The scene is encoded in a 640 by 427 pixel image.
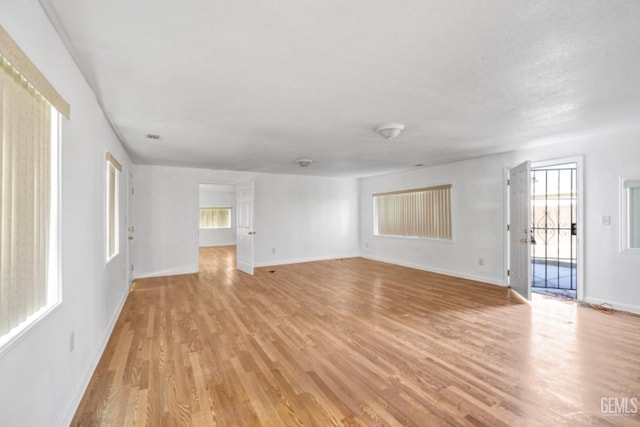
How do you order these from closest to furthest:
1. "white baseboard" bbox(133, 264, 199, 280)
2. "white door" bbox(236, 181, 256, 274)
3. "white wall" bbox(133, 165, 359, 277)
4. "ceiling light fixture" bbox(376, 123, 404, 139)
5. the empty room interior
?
the empty room interior, "ceiling light fixture" bbox(376, 123, 404, 139), "white baseboard" bbox(133, 264, 199, 280), "white wall" bbox(133, 165, 359, 277), "white door" bbox(236, 181, 256, 274)

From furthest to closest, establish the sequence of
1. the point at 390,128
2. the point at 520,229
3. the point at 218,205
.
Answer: the point at 218,205, the point at 520,229, the point at 390,128

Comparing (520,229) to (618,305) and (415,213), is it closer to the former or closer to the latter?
(618,305)

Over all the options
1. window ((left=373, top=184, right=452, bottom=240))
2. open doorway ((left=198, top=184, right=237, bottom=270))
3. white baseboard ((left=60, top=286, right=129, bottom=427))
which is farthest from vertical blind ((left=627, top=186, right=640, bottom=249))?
open doorway ((left=198, top=184, right=237, bottom=270))

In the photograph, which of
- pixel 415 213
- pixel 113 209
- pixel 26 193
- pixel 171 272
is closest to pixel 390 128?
pixel 26 193

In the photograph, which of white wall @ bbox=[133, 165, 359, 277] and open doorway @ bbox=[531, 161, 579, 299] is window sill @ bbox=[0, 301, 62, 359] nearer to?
white wall @ bbox=[133, 165, 359, 277]

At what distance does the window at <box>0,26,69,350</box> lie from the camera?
4.00ft

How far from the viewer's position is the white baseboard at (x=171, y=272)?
598 centimetres

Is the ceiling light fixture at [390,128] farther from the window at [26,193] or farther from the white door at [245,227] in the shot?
the white door at [245,227]

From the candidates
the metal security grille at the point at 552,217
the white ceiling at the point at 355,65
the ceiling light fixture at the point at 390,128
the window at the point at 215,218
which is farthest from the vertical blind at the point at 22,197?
the window at the point at 215,218

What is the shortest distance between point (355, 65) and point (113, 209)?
11.4 feet

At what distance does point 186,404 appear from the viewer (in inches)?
78.2

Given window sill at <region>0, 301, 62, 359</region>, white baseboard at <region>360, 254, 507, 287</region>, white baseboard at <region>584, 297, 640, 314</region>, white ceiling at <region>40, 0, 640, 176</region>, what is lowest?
white baseboard at <region>360, 254, 507, 287</region>

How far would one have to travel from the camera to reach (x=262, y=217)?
743 cm

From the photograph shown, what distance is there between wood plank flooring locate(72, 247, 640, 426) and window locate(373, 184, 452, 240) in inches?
83.8
